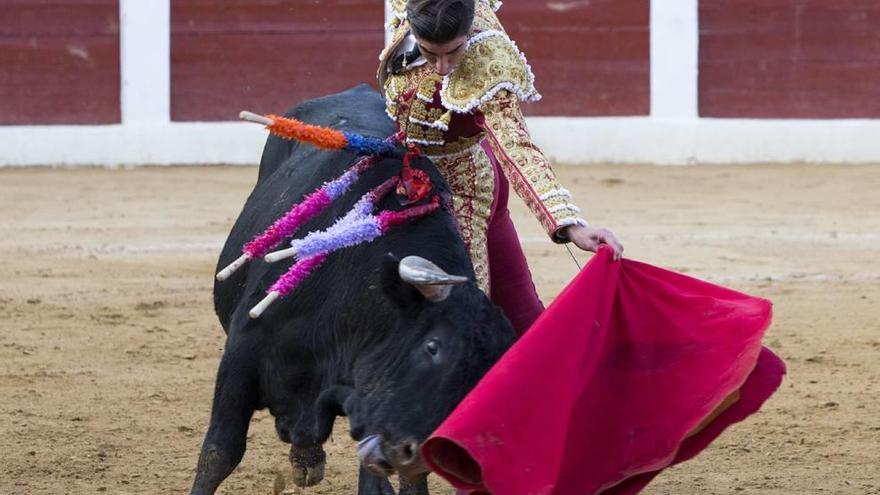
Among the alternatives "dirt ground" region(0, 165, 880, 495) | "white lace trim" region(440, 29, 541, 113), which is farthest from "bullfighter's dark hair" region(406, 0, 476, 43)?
"dirt ground" region(0, 165, 880, 495)

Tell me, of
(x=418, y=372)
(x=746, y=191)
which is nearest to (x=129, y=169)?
(x=746, y=191)

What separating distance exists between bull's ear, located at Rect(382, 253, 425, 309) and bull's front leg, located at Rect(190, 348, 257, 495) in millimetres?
405

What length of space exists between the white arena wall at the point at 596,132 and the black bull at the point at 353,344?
18.8 ft

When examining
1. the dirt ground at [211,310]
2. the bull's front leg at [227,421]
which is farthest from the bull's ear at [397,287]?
the dirt ground at [211,310]

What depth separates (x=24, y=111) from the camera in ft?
28.3

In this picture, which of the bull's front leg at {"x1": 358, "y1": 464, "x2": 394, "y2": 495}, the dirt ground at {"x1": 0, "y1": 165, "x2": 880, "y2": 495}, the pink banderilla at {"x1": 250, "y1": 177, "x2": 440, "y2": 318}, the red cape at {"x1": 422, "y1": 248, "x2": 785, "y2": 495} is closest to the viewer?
the red cape at {"x1": 422, "y1": 248, "x2": 785, "y2": 495}

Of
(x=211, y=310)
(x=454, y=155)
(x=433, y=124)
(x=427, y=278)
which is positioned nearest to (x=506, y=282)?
(x=454, y=155)

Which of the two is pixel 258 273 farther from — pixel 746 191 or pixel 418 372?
pixel 746 191

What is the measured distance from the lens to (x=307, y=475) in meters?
3.09

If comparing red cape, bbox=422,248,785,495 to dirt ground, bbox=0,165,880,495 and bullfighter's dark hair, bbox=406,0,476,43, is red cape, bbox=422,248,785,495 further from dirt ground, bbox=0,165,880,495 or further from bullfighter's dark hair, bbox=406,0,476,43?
dirt ground, bbox=0,165,880,495

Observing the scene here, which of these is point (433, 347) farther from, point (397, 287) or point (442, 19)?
point (442, 19)

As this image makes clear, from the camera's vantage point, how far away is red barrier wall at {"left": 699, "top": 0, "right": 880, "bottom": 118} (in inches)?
348

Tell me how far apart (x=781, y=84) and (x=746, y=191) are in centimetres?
141

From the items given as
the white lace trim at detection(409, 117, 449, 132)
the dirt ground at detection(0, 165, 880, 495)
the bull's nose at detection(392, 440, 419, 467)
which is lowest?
the dirt ground at detection(0, 165, 880, 495)
